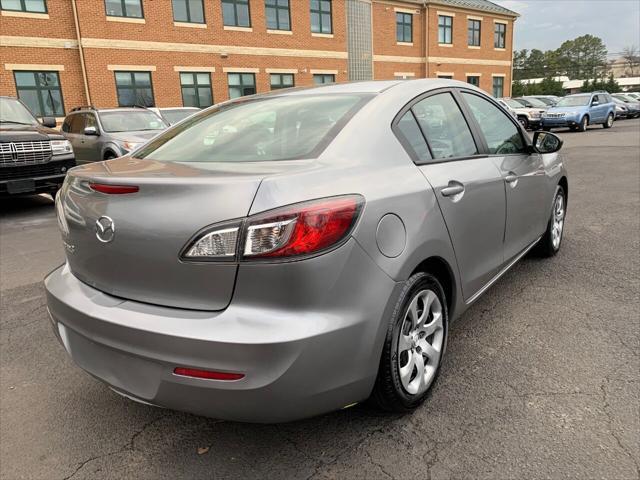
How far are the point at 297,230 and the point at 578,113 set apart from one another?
76.5 feet

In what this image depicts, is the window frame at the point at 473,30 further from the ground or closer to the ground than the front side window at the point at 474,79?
further from the ground

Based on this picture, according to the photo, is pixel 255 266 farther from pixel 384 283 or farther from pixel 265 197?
pixel 384 283

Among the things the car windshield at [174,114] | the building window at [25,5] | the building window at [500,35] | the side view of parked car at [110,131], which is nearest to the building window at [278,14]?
the building window at [25,5]

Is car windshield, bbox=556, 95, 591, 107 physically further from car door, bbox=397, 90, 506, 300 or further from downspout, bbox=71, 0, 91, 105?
car door, bbox=397, 90, 506, 300

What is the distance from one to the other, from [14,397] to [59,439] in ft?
1.95

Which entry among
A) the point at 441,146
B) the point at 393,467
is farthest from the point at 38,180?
the point at 393,467

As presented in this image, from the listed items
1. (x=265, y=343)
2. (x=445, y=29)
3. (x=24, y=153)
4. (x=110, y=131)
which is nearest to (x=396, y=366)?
(x=265, y=343)

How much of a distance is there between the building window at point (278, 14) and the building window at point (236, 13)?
1083 mm

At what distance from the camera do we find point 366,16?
28.6 metres

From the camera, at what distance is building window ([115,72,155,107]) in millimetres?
21141

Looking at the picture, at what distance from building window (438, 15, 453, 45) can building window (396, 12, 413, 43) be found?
2340 mm

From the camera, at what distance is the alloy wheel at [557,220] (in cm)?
471

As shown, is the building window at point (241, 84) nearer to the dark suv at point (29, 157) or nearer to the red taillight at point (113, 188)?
the dark suv at point (29, 157)

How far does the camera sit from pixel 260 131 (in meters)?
2.71
